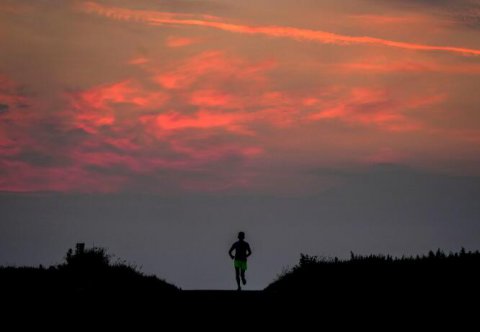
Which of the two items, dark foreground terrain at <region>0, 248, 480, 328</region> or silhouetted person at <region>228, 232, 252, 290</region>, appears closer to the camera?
dark foreground terrain at <region>0, 248, 480, 328</region>

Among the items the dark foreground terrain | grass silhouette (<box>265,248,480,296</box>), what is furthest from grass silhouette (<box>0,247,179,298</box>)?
grass silhouette (<box>265,248,480,296</box>)

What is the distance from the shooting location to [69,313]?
19.7m

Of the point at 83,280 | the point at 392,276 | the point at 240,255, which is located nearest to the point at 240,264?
the point at 240,255

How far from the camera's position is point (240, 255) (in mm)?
32125

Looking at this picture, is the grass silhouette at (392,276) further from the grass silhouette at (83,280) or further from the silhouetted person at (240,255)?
the grass silhouette at (83,280)

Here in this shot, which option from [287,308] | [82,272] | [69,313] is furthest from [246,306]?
[82,272]

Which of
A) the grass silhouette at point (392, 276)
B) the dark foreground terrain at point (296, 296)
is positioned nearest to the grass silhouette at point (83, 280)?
the dark foreground terrain at point (296, 296)

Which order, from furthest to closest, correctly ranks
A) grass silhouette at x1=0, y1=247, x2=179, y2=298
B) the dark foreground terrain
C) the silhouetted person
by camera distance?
the silhouetted person, grass silhouette at x1=0, y1=247, x2=179, y2=298, the dark foreground terrain

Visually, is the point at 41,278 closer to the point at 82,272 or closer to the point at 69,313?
the point at 82,272

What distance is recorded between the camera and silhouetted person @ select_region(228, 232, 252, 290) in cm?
3216

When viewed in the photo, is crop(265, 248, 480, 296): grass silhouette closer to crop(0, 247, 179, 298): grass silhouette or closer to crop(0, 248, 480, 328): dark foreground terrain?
crop(0, 248, 480, 328): dark foreground terrain

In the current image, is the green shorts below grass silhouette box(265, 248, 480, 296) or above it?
above

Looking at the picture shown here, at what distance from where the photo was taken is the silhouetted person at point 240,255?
32156mm

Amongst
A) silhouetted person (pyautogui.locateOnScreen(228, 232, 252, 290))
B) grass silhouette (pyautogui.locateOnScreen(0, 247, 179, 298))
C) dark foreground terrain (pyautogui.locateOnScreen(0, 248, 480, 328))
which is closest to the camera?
dark foreground terrain (pyautogui.locateOnScreen(0, 248, 480, 328))
